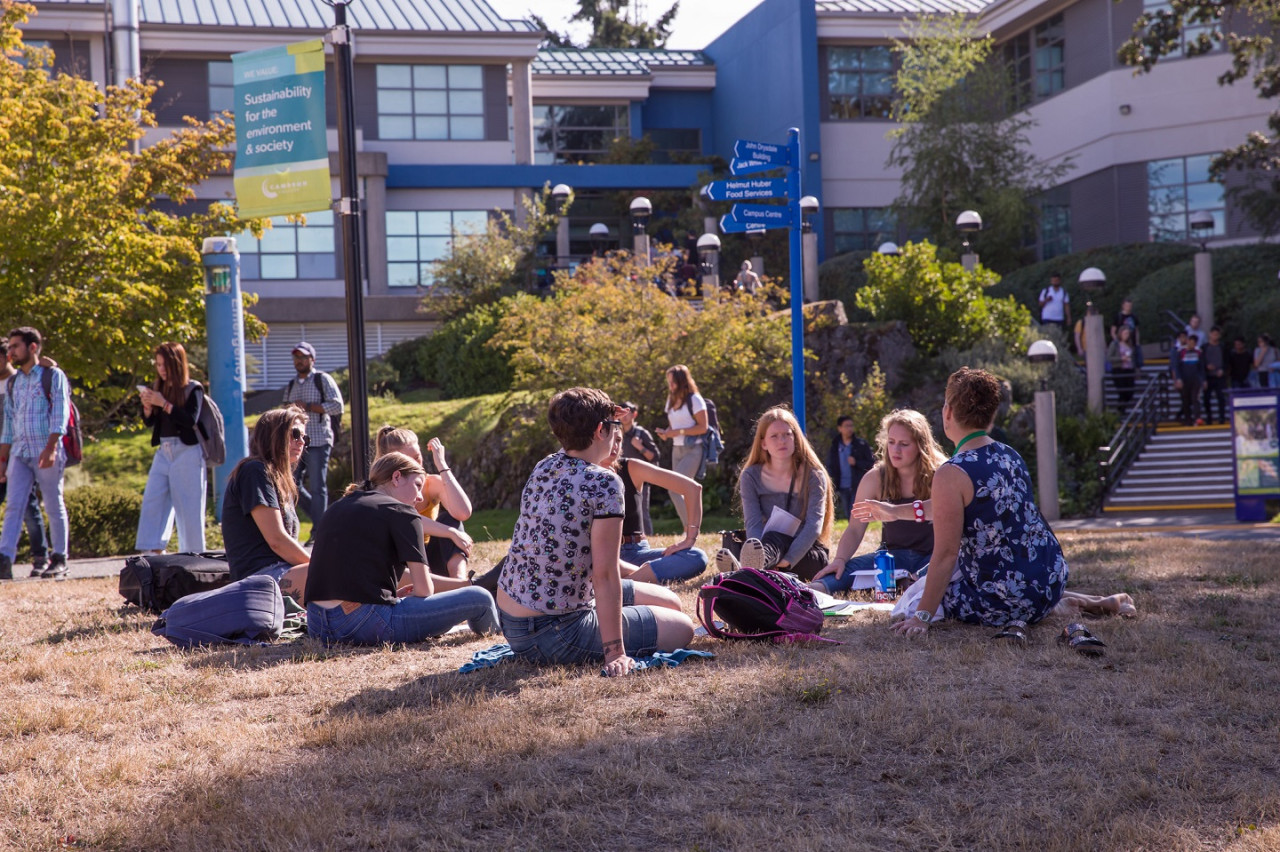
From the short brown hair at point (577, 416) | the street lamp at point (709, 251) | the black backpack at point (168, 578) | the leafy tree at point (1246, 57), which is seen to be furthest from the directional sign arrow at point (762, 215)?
the leafy tree at point (1246, 57)

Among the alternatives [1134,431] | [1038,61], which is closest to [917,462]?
[1134,431]

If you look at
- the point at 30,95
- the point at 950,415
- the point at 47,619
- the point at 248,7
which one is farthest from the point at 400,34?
the point at 950,415

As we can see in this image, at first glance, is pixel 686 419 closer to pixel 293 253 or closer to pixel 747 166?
pixel 747 166

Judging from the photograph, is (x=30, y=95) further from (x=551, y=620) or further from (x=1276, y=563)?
(x=1276, y=563)

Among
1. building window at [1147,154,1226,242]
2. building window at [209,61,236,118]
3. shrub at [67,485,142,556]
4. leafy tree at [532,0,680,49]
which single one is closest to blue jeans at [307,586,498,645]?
shrub at [67,485,142,556]

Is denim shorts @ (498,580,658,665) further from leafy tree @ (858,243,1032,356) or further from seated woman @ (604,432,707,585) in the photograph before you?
leafy tree @ (858,243,1032,356)

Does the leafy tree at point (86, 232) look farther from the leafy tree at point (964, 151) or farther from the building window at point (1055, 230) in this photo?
the building window at point (1055, 230)

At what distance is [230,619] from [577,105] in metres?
36.1

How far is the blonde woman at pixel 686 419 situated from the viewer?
12.6 metres

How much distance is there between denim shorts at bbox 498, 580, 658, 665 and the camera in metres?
5.86

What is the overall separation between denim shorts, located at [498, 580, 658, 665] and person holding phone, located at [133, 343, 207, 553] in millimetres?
4753

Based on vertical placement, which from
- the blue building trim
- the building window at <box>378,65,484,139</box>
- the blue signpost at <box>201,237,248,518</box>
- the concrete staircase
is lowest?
the concrete staircase

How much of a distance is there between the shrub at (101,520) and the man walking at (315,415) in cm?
255

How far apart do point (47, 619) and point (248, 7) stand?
96.6 ft
